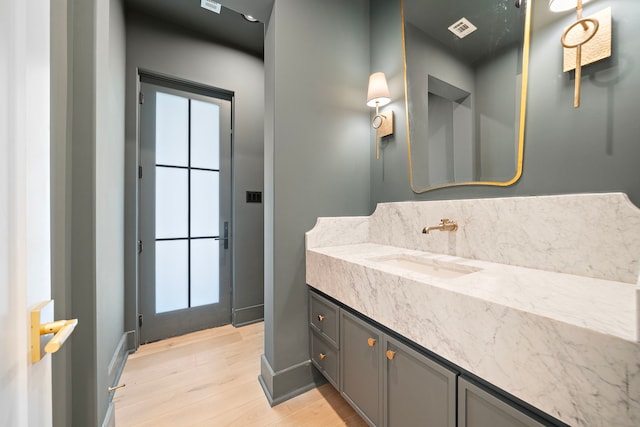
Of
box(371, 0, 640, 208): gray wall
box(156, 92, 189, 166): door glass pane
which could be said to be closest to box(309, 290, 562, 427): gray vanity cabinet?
box(371, 0, 640, 208): gray wall

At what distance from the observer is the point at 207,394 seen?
1562 mm

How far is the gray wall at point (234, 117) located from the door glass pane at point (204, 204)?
23 centimetres

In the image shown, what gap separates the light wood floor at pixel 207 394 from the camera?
1.37m

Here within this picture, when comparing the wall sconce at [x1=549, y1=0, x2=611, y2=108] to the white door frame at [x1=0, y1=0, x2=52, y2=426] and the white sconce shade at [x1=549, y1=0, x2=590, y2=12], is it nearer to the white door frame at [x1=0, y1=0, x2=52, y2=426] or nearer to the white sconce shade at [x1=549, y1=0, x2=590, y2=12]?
the white sconce shade at [x1=549, y1=0, x2=590, y2=12]

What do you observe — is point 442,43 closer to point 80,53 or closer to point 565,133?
point 565,133

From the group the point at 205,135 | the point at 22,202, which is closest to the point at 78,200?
the point at 22,202

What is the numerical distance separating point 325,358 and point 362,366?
1.19ft

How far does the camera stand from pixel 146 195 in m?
2.18

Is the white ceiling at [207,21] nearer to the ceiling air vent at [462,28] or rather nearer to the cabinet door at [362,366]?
the ceiling air vent at [462,28]

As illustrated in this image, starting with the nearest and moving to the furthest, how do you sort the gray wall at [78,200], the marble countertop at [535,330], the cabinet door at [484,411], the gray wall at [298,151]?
the marble countertop at [535,330]
the cabinet door at [484,411]
the gray wall at [78,200]
the gray wall at [298,151]

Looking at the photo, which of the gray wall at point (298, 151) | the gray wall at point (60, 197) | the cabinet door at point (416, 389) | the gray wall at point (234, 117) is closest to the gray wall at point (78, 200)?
the gray wall at point (60, 197)

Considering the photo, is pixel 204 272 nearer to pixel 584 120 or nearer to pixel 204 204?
pixel 204 204

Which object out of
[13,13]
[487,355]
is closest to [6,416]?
[13,13]

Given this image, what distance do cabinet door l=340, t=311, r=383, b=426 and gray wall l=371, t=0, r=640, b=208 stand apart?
0.94m
